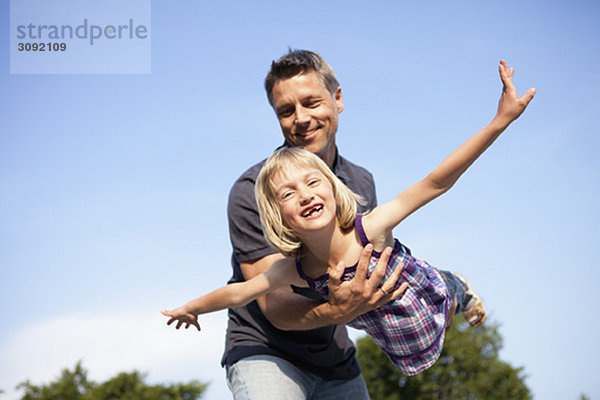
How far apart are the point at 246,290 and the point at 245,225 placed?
1.89ft

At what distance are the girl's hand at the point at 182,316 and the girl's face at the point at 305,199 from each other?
1067 millimetres

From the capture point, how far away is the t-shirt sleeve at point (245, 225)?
4348 mm

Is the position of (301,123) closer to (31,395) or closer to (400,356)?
(400,356)

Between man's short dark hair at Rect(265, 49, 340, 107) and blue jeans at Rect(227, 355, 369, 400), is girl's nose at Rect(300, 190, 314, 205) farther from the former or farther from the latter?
man's short dark hair at Rect(265, 49, 340, 107)

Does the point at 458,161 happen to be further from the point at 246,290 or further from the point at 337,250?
the point at 246,290

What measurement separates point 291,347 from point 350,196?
120 cm

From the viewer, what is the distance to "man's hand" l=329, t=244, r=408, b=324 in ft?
12.2

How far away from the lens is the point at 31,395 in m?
18.8

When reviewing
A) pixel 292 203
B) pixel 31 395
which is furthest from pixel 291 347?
pixel 31 395

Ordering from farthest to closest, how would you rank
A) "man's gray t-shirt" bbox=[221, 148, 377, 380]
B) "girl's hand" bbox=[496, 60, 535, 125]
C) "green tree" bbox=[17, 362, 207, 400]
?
"green tree" bbox=[17, 362, 207, 400] → "man's gray t-shirt" bbox=[221, 148, 377, 380] → "girl's hand" bbox=[496, 60, 535, 125]

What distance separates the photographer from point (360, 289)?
3732 millimetres

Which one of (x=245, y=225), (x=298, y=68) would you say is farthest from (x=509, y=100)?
(x=245, y=225)

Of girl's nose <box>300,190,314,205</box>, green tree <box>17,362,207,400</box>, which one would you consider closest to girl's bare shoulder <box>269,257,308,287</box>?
girl's nose <box>300,190,314,205</box>

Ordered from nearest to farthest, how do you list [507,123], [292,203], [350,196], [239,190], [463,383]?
1. [507,123]
2. [292,203]
3. [350,196]
4. [239,190]
5. [463,383]
